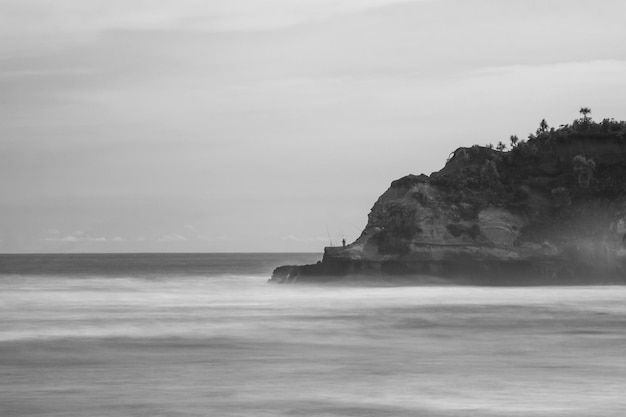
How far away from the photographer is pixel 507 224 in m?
67.1

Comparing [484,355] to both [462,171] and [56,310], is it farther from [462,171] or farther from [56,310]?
[462,171]

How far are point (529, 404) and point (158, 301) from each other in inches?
1448

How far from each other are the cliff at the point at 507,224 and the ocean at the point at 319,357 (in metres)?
12.9

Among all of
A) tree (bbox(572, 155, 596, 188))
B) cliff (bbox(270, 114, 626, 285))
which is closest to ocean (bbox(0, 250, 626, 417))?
cliff (bbox(270, 114, 626, 285))

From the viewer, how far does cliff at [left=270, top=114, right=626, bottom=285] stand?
212 ft

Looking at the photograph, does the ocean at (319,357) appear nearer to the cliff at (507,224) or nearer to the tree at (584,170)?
the cliff at (507,224)

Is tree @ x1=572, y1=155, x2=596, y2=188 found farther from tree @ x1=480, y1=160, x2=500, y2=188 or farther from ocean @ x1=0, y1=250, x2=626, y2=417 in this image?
ocean @ x1=0, y1=250, x2=626, y2=417

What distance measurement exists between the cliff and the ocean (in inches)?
509

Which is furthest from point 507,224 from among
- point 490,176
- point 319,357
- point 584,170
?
point 319,357

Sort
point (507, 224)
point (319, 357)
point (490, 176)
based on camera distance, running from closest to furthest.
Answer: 1. point (319, 357)
2. point (507, 224)
3. point (490, 176)

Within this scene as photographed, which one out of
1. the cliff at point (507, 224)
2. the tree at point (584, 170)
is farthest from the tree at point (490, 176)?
the tree at point (584, 170)

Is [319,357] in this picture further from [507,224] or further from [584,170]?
[584,170]

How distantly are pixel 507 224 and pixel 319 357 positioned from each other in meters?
41.8

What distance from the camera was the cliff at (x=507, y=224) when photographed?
64750 mm
